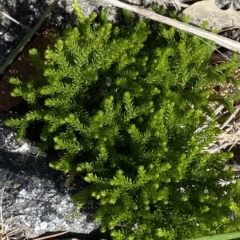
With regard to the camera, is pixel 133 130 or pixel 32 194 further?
pixel 32 194

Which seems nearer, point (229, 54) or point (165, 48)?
point (165, 48)

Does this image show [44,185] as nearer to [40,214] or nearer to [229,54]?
[40,214]

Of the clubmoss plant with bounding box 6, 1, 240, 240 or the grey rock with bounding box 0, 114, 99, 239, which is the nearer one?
the clubmoss plant with bounding box 6, 1, 240, 240

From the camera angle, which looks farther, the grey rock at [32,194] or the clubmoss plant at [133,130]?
the grey rock at [32,194]

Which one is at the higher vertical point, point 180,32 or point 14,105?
point 180,32

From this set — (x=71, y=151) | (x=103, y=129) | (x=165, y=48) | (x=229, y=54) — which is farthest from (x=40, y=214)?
(x=229, y=54)

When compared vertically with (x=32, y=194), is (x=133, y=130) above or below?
above

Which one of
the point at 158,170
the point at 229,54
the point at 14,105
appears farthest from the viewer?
the point at 229,54

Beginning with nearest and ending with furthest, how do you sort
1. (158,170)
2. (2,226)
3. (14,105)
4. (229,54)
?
(158,170)
(2,226)
(14,105)
(229,54)
